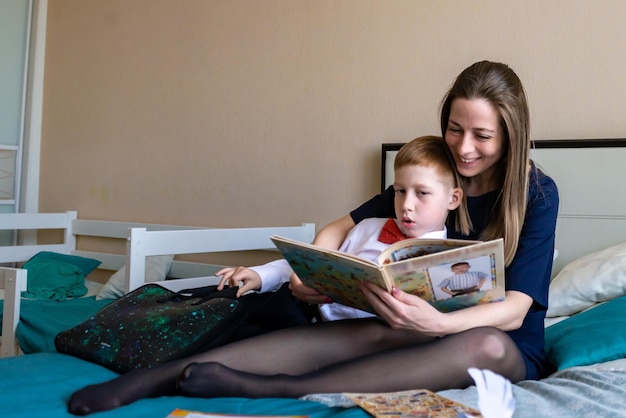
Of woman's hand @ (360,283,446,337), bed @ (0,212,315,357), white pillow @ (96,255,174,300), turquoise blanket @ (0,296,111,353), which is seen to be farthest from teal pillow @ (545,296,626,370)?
white pillow @ (96,255,174,300)

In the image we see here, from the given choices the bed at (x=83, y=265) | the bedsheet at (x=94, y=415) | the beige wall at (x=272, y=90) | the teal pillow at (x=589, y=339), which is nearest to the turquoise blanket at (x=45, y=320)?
the bed at (x=83, y=265)

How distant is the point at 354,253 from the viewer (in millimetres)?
1495

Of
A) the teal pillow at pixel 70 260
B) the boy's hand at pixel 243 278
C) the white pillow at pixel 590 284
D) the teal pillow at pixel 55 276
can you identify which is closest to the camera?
the boy's hand at pixel 243 278

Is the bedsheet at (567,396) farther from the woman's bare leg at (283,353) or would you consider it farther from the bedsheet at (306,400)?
the woman's bare leg at (283,353)

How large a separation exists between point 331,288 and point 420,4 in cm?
144

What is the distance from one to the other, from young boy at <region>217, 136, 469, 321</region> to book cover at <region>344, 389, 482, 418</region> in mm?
364

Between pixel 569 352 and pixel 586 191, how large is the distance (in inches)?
30.5

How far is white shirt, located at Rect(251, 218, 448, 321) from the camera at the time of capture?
1.46 metres

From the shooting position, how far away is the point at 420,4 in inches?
92.7

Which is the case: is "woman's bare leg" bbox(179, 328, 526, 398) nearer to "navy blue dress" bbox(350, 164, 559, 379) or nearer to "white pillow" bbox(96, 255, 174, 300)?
"navy blue dress" bbox(350, 164, 559, 379)

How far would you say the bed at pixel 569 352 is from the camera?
1.06 m

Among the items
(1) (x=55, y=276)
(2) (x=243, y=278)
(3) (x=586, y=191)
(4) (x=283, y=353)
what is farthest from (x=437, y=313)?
(1) (x=55, y=276)

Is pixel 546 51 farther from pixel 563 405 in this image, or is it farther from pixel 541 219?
pixel 563 405

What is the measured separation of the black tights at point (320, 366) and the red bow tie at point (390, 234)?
227 millimetres
